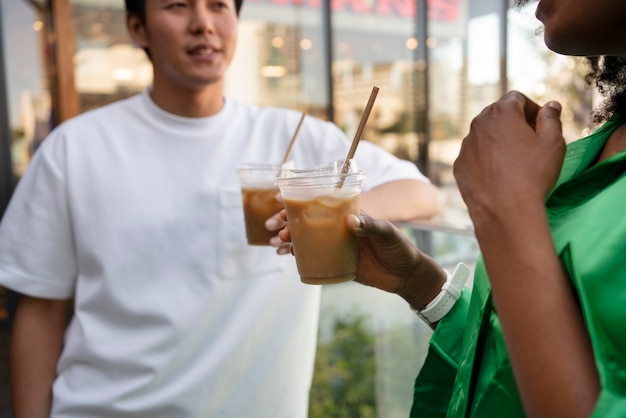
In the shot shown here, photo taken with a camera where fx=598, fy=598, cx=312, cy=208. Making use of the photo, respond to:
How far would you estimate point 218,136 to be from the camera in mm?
1878

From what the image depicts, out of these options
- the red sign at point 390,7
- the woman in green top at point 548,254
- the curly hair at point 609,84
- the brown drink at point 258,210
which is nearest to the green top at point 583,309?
the woman in green top at point 548,254

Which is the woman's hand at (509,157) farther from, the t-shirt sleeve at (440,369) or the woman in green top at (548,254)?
→ the t-shirt sleeve at (440,369)

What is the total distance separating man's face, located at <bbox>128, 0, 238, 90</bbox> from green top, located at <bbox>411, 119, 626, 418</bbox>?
103 centimetres

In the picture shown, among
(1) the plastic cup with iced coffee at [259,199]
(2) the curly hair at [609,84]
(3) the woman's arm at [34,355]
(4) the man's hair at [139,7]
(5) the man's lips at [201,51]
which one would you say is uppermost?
(4) the man's hair at [139,7]

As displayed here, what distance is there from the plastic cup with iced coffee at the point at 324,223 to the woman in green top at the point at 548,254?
0.29 meters

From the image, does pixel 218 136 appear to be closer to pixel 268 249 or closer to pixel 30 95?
pixel 268 249

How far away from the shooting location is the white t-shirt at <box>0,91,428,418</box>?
1.67m

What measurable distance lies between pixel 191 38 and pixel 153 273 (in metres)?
0.69

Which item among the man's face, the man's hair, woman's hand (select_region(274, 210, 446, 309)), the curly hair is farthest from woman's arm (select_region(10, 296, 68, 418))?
the curly hair

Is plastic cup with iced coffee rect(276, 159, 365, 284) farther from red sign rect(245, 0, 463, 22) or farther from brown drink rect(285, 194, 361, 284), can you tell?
red sign rect(245, 0, 463, 22)

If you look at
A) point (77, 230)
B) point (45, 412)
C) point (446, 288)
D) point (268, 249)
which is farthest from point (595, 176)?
point (45, 412)

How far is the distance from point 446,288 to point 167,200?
0.91 m

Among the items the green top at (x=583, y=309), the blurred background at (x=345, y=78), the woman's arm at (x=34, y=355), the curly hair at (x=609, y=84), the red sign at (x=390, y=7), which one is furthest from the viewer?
the red sign at (x=390, y=7)

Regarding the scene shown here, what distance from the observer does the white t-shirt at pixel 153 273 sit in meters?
1.67
